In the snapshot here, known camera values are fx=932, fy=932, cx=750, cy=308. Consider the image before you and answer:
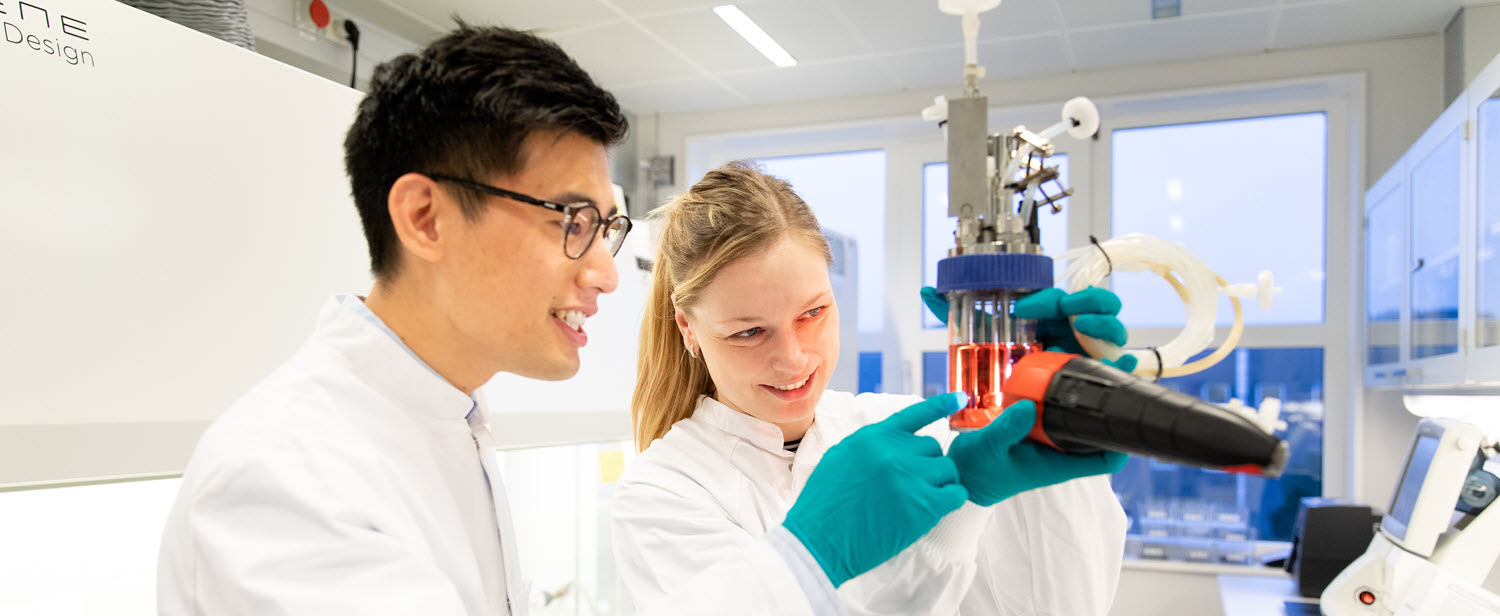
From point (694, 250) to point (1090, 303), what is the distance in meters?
0.56

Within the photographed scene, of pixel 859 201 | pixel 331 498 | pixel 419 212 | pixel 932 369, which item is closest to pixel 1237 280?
pixel 932 369

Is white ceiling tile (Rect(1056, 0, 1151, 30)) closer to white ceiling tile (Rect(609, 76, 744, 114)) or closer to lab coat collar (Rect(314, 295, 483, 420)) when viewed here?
white ceiling tile (Rect(609, 76, 744, 114))

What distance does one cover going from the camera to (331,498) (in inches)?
30.5

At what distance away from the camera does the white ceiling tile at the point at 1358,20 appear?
3.29 m

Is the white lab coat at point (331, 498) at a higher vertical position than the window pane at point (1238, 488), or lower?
higher

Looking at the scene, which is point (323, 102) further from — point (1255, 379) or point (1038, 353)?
point (1255, 379)

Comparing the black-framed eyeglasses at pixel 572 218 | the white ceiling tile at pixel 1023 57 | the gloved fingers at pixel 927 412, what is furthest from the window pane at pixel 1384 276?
the black-framed eyeglasses at pixel 572 218

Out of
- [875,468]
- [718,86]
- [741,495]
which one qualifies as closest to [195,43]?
[741,495]

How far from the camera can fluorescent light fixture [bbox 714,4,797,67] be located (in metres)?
3.41

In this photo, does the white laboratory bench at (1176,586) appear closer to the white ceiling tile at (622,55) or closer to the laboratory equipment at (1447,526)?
the laboratory equipment at (1447,526)

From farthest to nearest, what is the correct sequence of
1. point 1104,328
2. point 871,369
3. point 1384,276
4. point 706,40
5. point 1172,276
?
point 871,369 < point 706,40 < point 1384,276 < point 1172,276 < point 1104,328

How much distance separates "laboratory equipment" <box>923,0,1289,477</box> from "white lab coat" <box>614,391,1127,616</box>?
0.61 ft

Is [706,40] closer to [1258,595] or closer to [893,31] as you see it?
[893,31]

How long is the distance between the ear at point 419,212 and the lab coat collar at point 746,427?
0.54m
